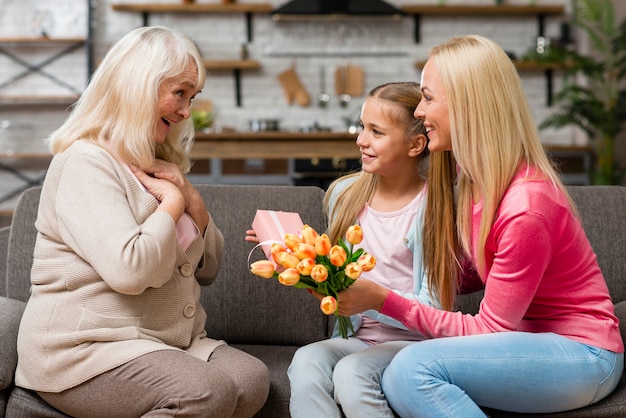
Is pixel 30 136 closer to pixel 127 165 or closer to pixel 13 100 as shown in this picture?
pixel 13 100

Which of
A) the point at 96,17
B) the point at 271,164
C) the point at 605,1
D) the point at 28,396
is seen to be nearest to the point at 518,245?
the point at 28,396

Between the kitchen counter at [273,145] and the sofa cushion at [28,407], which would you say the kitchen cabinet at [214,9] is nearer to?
the kitchen counter at [273,145]

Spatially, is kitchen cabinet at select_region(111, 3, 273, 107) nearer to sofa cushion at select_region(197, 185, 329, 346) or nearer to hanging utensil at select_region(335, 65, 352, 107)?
hanging utensil at select_region(335, 65, 352, 107)

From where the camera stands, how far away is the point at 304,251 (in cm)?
159

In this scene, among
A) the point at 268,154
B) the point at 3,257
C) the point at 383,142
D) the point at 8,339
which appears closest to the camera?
the point at 8,339

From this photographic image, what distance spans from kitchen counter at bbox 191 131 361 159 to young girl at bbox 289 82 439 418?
3112mm

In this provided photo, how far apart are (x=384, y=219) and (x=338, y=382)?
0.52 m

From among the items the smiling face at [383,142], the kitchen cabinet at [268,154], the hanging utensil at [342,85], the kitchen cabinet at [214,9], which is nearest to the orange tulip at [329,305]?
the smiling face at [383,142]

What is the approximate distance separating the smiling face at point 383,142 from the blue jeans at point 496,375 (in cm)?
57

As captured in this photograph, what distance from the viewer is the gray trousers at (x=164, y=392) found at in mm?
1678

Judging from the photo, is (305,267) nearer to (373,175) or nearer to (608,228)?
(373,175)

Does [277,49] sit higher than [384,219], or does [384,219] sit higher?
[277,49]

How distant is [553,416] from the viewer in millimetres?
1730

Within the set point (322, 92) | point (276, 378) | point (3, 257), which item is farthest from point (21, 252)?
point (322, 92)
